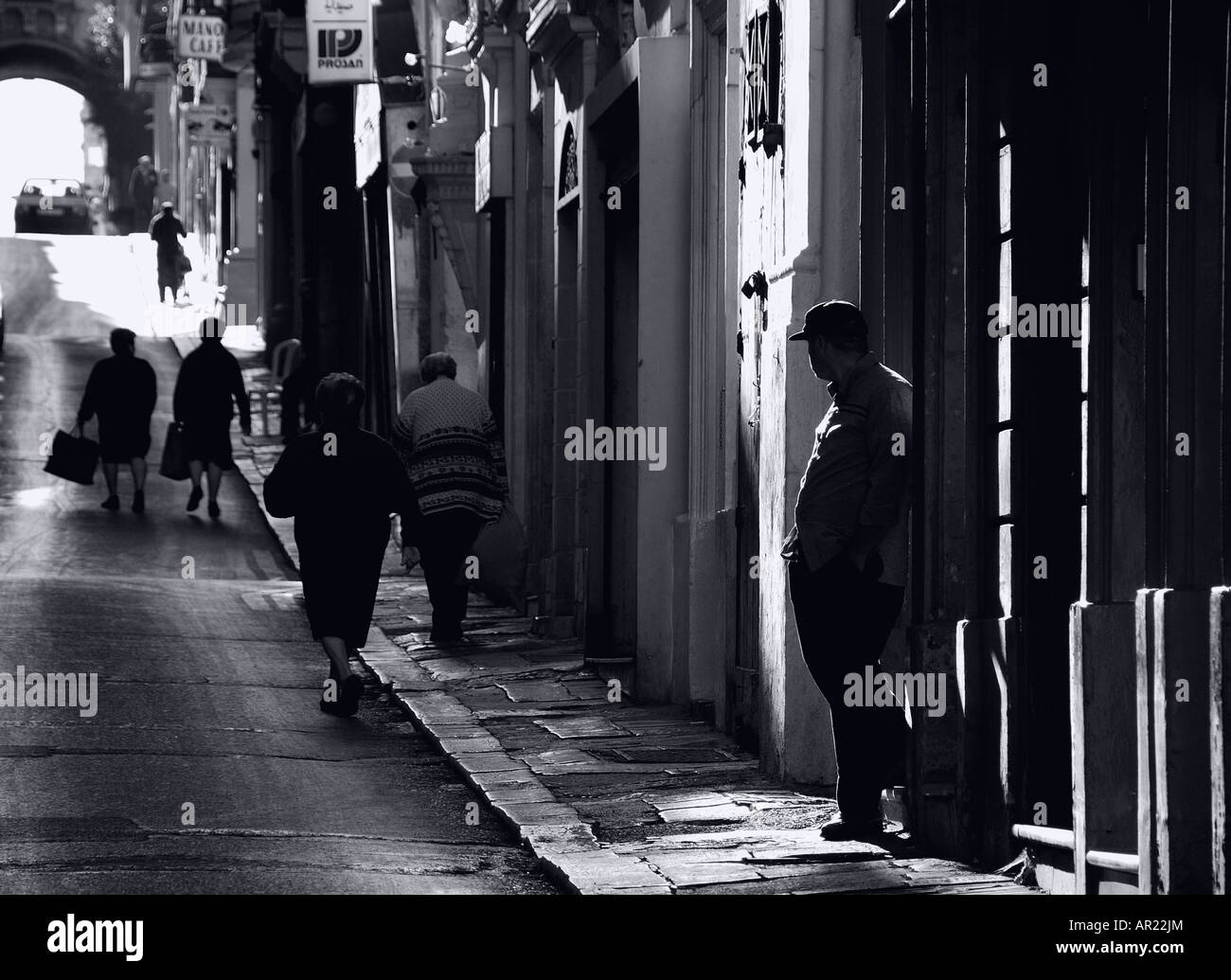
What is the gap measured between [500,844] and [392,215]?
17.2m

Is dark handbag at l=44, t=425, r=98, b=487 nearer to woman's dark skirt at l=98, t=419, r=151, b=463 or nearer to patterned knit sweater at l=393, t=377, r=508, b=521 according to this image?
woman's dark skirt at l=98, t=419, r=151, b=463

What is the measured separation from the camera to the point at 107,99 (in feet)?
235

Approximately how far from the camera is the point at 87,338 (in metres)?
41.6

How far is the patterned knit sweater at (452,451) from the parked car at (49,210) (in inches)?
1939

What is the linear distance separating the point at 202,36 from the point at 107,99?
3005cm

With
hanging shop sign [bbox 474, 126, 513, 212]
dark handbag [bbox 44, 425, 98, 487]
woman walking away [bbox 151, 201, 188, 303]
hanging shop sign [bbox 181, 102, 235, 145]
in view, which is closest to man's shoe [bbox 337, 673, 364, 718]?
hanging shop sign [bbox 474, 126, 513, 212]

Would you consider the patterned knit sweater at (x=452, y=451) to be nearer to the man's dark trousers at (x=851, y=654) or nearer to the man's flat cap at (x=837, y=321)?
the man's dark trousers at (x=851, y=654)

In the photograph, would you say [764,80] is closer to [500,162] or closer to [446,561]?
[446,561]

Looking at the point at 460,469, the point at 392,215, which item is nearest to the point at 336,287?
the point at 392,215

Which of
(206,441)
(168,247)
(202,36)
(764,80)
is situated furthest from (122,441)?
(168,247)

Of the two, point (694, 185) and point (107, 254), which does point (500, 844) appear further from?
point (107, 254)

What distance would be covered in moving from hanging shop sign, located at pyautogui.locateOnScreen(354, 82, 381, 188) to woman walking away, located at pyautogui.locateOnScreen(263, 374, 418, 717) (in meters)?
13.1

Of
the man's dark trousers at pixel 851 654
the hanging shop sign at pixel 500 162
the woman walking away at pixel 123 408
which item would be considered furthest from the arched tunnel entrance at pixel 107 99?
the man's dark trousers at pixel 851 654

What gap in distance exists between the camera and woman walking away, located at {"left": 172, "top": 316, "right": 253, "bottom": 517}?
895 inches
